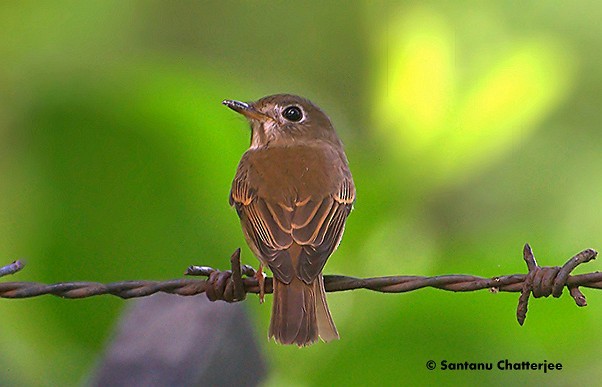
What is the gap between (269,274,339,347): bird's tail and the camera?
3.44 meters

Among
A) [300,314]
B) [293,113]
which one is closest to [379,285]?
[300,314]

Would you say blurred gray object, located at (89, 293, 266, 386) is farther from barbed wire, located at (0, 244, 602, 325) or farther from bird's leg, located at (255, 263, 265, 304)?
barbed wire, located at (0, 244, 602, 325)

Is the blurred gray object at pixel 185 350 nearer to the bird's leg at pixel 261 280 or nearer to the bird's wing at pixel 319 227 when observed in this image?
the bird's leg at pixel 261 280

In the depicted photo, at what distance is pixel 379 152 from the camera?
12.6 feet

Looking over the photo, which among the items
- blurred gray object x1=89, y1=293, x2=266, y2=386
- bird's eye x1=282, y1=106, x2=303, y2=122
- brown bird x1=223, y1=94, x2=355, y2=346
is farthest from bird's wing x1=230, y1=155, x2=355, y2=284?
bird's eye x1=282, y1=106, x2=303, y2=122

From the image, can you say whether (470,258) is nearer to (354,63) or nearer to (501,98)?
(501,98)

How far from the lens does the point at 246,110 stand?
454 centimetres

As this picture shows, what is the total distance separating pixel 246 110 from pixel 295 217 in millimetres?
954

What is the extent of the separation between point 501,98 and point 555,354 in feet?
2.54

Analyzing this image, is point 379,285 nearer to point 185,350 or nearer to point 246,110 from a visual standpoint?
point 185,350

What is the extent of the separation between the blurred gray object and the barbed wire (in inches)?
7.5

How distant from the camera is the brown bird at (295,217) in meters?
3.48

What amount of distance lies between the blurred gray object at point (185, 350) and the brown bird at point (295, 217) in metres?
0.11

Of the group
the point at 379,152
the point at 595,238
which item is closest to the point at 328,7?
the point at 595,238
